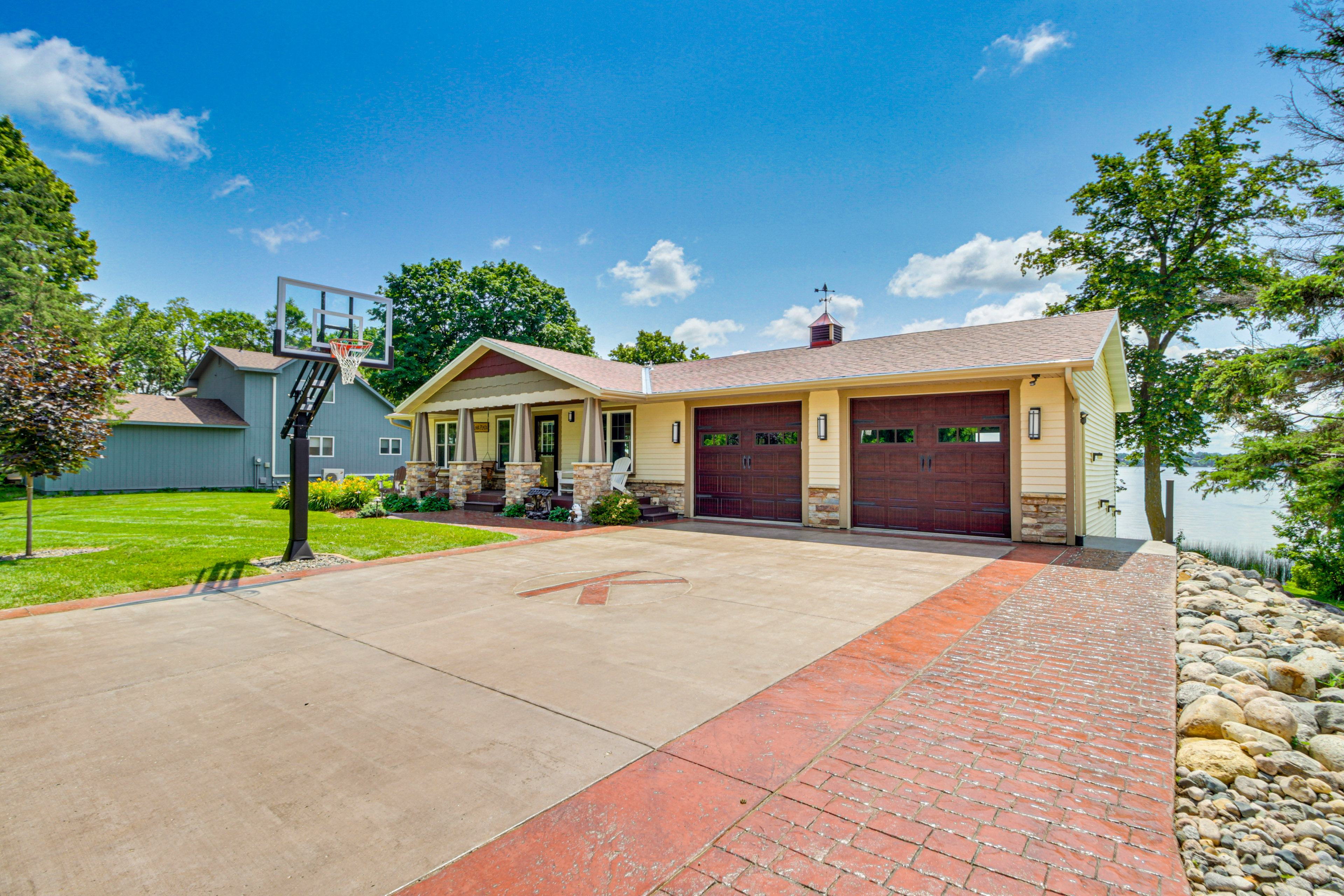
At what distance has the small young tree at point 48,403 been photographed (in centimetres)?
759

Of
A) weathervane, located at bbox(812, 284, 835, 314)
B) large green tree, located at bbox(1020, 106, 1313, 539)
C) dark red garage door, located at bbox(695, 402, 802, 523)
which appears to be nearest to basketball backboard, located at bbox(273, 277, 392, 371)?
dark red garage door, located at bbox(695, 402, 802, 523)

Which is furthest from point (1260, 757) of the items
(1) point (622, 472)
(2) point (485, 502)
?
(2) point (485, 502)

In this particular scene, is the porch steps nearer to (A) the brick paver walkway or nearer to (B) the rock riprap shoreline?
(A) the brick paver walkway

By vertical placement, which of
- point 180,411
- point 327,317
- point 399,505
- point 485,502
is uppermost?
point 327,317

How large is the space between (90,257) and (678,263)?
80.2ft

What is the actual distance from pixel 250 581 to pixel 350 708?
4950 millimetres

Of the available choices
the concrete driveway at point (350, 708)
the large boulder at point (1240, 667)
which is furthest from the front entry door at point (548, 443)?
the large boulder at point (1240, 667)

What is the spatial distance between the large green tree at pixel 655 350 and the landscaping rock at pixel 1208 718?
1258 inches

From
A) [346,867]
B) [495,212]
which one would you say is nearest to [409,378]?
[495,212]

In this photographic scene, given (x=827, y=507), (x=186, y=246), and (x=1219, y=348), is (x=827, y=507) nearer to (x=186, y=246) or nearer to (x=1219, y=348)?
(x=1219, y=348)

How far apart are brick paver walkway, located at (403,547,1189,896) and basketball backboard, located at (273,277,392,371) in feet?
25.2

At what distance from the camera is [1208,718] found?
310 cm

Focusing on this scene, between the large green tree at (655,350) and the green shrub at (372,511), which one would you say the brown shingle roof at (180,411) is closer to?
the green shrub at (372,511)

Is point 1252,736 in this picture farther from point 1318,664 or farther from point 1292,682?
point 1318,664
